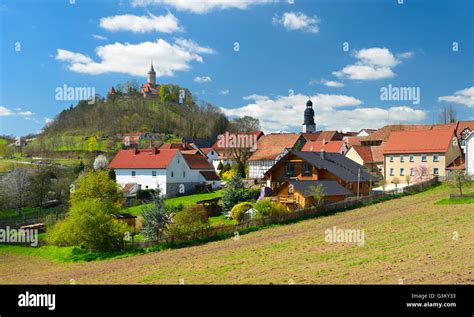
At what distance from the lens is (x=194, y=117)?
146 m

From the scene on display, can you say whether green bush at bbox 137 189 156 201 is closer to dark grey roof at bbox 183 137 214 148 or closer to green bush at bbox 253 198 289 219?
green bush at bbox 253 198 289 219

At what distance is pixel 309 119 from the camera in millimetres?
119875

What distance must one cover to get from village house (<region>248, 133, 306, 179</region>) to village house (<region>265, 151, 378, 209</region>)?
727 inches

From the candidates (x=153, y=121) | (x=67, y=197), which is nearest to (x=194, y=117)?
(x=153, y=121)

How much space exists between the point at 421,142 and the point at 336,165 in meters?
15.4

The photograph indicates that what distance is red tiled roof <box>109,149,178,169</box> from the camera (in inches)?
2507

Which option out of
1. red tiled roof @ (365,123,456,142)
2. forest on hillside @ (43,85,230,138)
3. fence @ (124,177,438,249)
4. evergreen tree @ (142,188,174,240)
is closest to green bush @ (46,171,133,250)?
fence @ (124,177,438,249)

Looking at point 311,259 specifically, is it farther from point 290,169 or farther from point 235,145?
point 235,145

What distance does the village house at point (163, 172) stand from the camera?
2484 inches

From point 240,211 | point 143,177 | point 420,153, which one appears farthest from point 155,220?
point 420,153

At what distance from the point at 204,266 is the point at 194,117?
407 feet

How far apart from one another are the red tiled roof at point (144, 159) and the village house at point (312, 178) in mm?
18048
